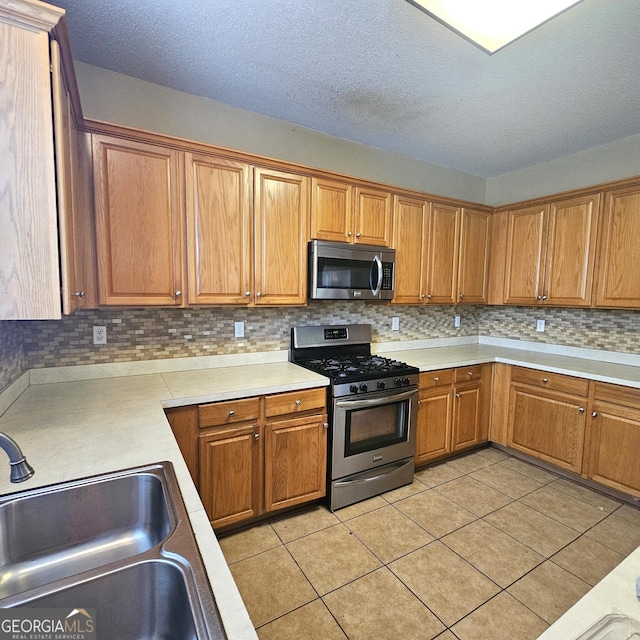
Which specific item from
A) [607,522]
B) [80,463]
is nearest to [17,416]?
[80,463]

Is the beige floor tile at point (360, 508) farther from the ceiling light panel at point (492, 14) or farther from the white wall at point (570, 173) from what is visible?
the white wall at point (570, 173)

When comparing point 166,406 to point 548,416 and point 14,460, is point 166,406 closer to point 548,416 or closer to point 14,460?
point 14,460

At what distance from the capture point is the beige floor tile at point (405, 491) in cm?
248

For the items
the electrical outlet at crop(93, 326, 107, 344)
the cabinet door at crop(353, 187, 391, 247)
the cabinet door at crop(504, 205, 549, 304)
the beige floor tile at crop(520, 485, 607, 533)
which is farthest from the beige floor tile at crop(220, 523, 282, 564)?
the cabinet door at crop(504, 205, 549, 304)

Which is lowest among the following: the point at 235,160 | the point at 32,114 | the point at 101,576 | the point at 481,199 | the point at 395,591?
the point at 395,591

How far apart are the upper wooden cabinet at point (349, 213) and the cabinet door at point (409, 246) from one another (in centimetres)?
11

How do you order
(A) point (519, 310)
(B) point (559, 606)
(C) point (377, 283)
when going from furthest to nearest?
(A) point (519, 310) < (C) point (377, 283) < (B) point (559, 606)

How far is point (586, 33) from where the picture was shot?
164cm

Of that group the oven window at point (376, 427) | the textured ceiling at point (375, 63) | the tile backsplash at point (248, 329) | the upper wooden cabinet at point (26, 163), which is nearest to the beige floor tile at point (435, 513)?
the oven window at point (376, 427)

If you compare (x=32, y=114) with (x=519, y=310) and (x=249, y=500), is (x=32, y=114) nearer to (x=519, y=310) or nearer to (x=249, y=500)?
(x=249, y=500)

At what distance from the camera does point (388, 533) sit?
2115 millimetres

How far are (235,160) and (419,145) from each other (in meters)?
1.67

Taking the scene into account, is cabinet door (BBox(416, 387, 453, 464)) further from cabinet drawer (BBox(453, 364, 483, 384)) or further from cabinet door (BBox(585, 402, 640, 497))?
Answer: cabinet door (BBox(585, 402, 640, 497))

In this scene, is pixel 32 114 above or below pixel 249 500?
above
